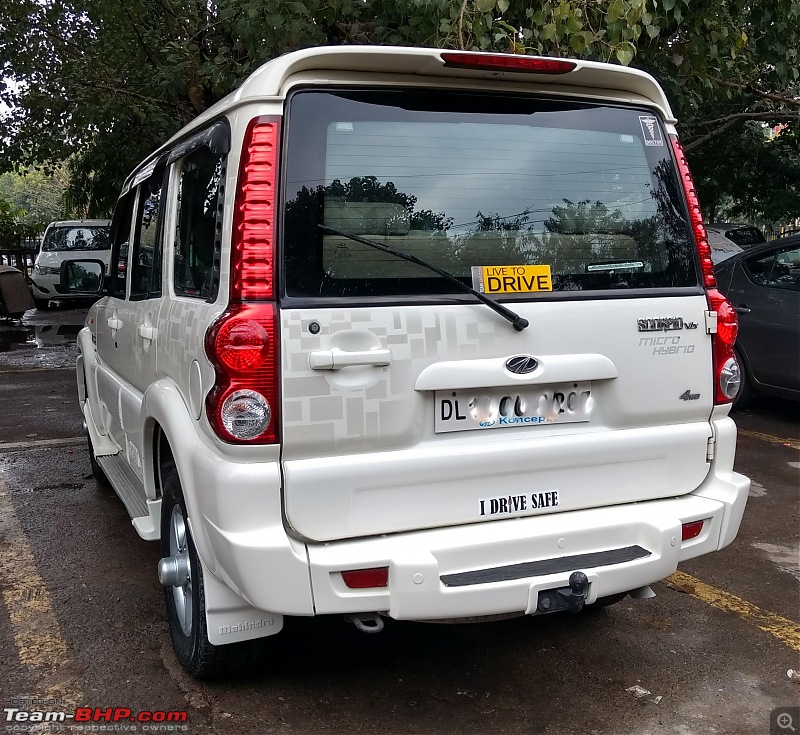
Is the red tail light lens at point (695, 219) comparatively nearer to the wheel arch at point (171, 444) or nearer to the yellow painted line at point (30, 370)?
the wheel arch at point (171, 444)

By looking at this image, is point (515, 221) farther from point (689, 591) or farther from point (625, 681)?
point (689, 591)

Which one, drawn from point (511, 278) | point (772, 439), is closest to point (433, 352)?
point (511, 278)

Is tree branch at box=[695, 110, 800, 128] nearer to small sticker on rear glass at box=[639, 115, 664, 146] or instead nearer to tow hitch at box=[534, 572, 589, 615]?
small sticker on rear glass at box=[639, 115, 664, 146]

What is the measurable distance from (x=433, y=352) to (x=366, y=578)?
2.32 ft

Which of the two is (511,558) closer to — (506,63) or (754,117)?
(506,63)

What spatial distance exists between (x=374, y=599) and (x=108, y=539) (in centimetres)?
259

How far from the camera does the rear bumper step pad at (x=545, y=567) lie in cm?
259

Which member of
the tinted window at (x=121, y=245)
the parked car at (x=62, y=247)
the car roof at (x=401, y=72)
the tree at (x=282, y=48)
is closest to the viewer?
the car roof at (x=401, y=72)

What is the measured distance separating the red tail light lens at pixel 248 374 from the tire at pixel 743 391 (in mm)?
5840

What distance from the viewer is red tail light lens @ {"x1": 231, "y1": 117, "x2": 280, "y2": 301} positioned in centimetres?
254

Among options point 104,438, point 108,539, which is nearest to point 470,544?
point 108,539

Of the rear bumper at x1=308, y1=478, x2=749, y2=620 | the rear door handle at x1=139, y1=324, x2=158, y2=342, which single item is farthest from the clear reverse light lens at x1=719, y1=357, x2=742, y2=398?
the rear door handle at x1=139, y1=324, x2=158, y2=342

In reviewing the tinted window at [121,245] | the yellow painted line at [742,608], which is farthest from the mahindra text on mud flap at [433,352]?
the tinted window at [121,245]

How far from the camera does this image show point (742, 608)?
383 cm
